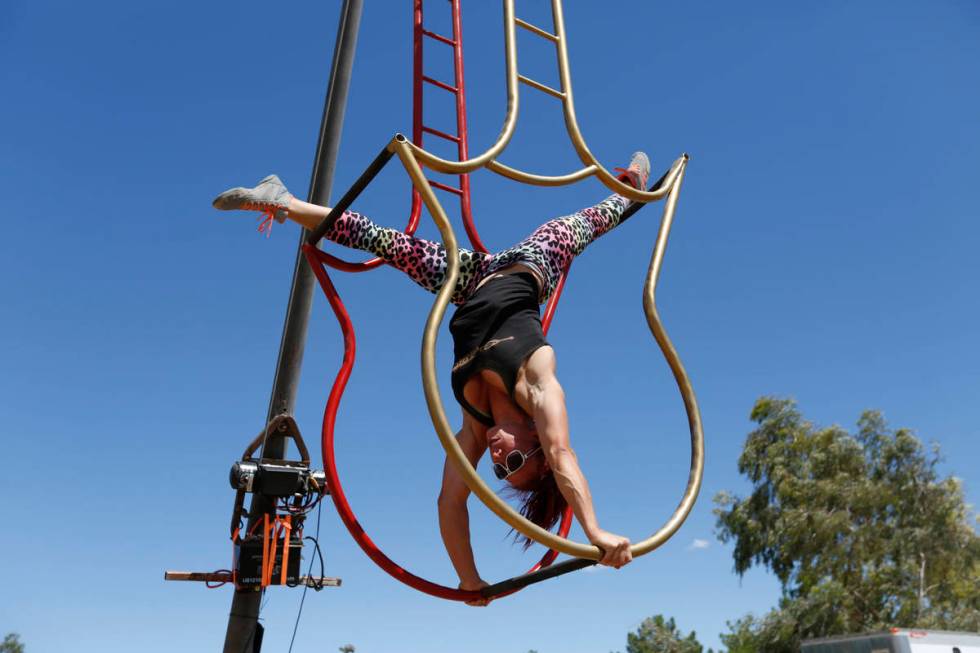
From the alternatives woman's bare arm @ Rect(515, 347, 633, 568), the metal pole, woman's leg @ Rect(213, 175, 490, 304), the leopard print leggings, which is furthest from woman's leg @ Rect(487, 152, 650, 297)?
the metal pole

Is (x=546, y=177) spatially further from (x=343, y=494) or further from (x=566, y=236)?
(x=343, y=494)

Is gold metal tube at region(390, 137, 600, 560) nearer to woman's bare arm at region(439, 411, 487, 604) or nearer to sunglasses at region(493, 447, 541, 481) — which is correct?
sunglasses at region(493, 447, 541, 481)

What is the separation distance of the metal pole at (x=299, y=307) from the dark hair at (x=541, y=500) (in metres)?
2.11

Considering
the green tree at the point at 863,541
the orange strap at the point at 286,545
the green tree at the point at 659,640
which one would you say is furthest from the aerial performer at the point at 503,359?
the green tree at the point at 659,640

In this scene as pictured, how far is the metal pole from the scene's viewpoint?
4793 millimetres

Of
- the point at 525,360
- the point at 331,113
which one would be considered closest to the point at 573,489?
the point at 525,360

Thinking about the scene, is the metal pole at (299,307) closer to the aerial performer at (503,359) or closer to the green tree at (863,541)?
the aerial performer at (503,359)

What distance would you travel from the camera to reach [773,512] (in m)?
26.7

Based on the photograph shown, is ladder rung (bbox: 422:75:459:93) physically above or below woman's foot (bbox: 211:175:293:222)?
above

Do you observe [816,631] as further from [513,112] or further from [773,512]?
[513,112]

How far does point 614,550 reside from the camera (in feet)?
9.35

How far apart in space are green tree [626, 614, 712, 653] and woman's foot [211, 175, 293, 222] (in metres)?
68.0

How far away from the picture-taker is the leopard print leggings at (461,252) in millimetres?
3803

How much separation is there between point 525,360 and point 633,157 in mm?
1688
